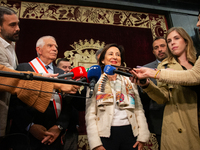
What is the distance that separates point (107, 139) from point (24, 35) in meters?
2.86

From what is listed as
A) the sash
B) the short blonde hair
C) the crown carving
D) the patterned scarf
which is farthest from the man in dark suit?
the crown carving

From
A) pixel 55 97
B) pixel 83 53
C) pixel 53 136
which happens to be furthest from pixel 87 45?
pixel 53 136

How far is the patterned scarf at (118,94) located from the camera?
56.7 inches

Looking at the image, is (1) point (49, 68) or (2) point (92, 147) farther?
(1) point (49, 68)

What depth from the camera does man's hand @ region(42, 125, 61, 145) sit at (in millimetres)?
1465

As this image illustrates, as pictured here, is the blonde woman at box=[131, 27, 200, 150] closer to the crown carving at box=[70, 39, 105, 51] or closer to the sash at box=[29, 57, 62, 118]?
the sash at box=[29, 57, 62, 118]

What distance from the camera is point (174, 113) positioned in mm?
1389

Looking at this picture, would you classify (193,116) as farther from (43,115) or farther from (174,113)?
(43,115)

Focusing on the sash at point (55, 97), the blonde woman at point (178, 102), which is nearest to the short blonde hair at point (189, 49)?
the blonde woman at point (178, 102)

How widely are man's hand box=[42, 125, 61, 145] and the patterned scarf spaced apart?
1.59 ft

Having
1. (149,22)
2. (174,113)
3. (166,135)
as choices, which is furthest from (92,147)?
(149,22)

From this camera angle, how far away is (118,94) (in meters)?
1.50

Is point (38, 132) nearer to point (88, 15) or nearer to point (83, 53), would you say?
point (83, 53)

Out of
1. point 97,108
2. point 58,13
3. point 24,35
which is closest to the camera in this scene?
point 97,108
